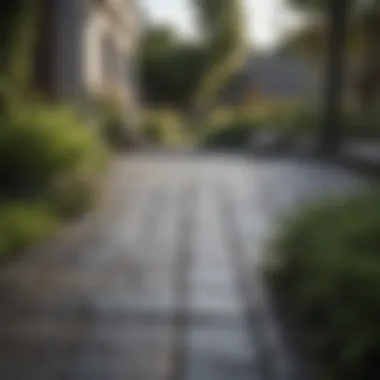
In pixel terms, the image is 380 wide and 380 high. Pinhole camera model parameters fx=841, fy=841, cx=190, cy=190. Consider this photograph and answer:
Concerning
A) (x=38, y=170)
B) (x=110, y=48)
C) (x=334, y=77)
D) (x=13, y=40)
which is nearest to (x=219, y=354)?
(x=13, y=40)

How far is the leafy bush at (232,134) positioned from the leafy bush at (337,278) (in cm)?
1617

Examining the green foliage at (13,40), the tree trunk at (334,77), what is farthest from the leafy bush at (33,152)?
the tree trunk at (334,77)

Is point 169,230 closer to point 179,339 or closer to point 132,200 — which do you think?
point 132,200

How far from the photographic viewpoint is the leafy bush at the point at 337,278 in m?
2.89

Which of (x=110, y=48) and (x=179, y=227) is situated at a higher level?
(x=110, y=48)

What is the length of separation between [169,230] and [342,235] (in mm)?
3468

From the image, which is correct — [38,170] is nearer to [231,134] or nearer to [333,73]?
[333,73]

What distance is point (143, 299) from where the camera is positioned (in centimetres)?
465

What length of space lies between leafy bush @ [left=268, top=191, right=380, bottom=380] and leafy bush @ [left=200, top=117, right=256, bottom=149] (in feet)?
53.0

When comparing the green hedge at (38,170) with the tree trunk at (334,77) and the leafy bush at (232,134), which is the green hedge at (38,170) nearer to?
the tree trunk at (334,77)

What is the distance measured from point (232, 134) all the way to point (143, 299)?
16.5 metres

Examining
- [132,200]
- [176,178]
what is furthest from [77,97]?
[132,200]

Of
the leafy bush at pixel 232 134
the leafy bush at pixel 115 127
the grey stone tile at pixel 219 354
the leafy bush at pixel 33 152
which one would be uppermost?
the leafy bush at pixel 33 152

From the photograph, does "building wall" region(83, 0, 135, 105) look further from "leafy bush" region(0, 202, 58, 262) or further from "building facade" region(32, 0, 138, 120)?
"leafy bush" region(0, 202, 58, 262)
